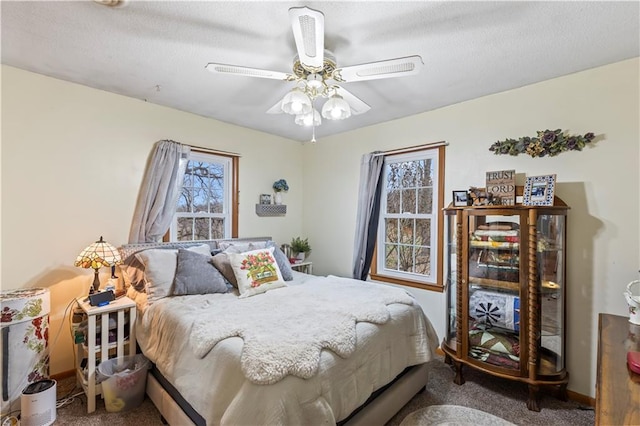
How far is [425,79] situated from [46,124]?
10.3ft

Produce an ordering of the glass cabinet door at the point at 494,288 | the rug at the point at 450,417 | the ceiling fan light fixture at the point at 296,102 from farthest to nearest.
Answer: the glass cabinet door at the point at 494,288, the rug at the point at 450,417, the ceiling fan light fixture at the point at 296,102

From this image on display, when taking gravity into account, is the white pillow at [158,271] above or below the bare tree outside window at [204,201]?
below

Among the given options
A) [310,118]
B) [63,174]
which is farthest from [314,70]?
[63,174]

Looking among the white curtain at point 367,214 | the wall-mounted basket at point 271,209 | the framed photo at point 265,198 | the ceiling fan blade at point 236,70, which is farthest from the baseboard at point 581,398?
the framed photo at point 265,198

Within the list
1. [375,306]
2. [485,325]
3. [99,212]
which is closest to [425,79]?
[375,306]

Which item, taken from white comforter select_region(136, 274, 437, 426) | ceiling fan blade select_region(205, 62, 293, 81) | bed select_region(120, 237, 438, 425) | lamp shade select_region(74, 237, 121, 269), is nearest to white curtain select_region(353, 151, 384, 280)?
bed select_region(120, 237, 438, 425)

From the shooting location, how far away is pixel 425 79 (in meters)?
2.34

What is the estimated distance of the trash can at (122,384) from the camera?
6.48 ft

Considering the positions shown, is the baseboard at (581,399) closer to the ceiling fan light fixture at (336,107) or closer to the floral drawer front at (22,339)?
the ceiling fan light fixture at (336,107)

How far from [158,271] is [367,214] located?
7.33 feet

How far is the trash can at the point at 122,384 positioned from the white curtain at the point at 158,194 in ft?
3.66

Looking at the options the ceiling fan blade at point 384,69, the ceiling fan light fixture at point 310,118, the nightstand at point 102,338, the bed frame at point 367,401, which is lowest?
the bed frame at point 367,401

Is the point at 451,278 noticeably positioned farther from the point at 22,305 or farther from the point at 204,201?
the point at 22,305

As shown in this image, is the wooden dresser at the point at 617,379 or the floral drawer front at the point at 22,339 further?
the floral drawer front at the point at 22,339
